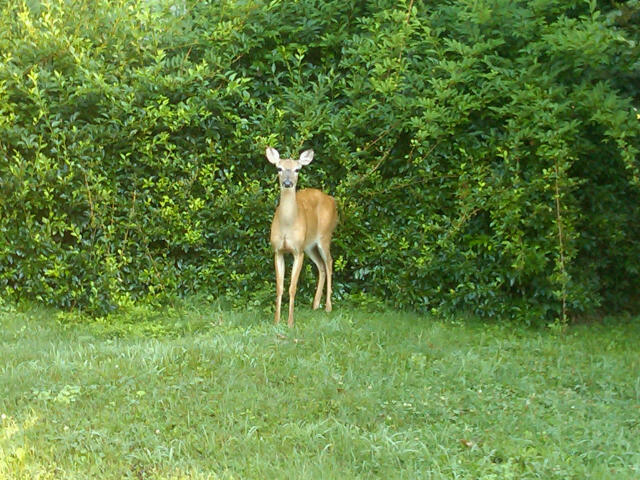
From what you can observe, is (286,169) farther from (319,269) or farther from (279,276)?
(319,269)

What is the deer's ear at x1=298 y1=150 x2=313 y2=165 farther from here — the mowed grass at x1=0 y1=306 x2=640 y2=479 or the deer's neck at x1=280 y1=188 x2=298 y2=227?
the mowed grass at x1=0 y1=306 x2=640 y2=479

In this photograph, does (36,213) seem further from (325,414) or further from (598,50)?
(598,50)

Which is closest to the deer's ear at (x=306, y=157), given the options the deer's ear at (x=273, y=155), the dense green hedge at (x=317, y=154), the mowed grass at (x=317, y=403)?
the deer's ear at (x=273, y=155)

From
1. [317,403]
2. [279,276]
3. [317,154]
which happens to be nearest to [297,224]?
[279,276]

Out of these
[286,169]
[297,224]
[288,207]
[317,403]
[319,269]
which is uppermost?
[286,169]

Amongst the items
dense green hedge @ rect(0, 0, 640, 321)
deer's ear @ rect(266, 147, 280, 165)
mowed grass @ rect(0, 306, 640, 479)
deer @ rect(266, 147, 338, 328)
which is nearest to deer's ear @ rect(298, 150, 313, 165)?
deer @ rect(266, 147, 338, 328)

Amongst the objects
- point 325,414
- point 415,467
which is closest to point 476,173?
point 325,414

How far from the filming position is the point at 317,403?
5664 mm

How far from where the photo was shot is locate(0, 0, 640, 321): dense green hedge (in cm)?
800

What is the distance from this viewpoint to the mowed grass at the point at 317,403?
15.9 feet

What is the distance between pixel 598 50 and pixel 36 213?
5654 millimetres

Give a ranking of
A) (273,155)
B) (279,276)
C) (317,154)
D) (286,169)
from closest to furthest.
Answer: (286,169), (273,155), (279,276), (317,154)

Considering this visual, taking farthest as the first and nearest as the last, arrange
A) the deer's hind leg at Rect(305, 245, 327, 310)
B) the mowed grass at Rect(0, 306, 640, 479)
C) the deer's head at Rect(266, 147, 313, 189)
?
the deer's hind leg at Rect(305, 245, 327, 310)
the deer's head at Rect(266, 147, 313, 189)
the mowed grass at Rect(0, 306, 640, 479)

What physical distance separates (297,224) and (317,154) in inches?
49.6
